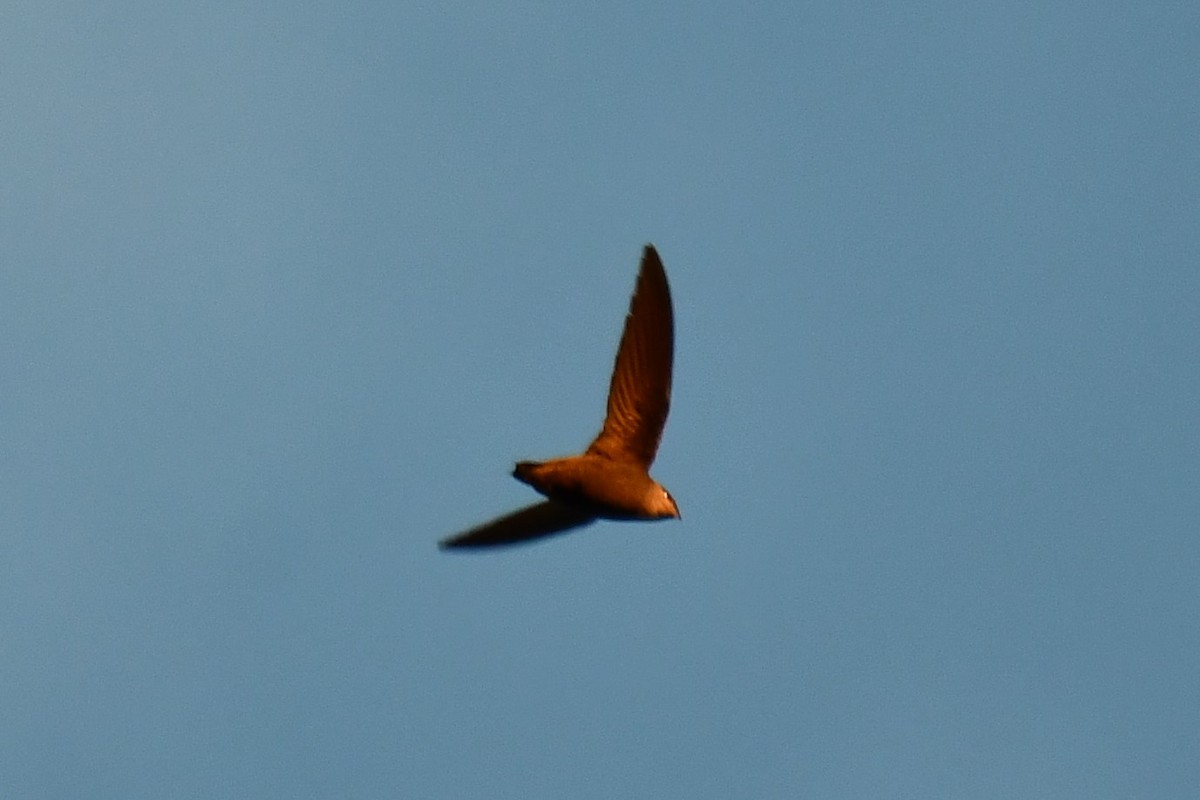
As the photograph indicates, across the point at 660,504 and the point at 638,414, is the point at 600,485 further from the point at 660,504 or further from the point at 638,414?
the point at 638,414

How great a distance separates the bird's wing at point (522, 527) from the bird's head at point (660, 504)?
2.68ft

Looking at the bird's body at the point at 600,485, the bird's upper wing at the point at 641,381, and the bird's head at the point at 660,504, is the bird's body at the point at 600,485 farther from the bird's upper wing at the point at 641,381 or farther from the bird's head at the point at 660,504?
the bird's upper wing at the point at 641,381

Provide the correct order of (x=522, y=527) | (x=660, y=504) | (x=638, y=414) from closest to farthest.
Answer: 1. (x=660, y=504)
2. (x=638, y=414)
3. (x=522, y=527)

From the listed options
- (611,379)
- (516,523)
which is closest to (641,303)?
(611,379)

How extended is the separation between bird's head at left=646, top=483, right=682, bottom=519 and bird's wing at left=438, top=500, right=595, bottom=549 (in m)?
0.82

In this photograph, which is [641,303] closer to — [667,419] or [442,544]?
[667,419]

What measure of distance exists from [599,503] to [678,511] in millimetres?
747

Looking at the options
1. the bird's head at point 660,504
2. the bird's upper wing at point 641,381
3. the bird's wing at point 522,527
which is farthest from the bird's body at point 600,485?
the bird's wing at point 522,527

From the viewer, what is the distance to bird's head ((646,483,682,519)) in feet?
54.5

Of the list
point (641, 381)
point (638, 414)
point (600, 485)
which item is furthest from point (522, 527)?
point (641, 381)

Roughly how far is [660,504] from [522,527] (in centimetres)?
144

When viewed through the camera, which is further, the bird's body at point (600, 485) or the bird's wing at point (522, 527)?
the bird's wing at point (522, 527)

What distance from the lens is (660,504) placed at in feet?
54.7

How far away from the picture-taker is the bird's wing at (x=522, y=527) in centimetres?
1744
